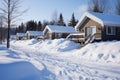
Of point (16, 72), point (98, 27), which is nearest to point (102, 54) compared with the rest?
point (16, 72)

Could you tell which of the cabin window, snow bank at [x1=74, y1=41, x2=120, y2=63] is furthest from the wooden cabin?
snow bank at [x1=74, y1=41, x2=120, y2=63]

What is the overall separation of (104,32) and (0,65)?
22.3 meters

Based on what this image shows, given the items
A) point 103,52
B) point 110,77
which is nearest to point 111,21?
point 103,52

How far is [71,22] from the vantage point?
283 feet

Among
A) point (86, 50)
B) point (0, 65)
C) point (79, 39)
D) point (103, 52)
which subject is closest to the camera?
point (0, 65)

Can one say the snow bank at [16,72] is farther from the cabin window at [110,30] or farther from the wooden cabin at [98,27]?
the cabin window at [110,30]

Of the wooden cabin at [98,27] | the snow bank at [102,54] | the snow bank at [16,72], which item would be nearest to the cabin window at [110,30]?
the wooden cabin at [98,27]

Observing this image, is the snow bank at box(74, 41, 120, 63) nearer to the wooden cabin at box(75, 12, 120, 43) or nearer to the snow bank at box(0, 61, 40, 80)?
the snow bank at box(0, 61, 40, 80)

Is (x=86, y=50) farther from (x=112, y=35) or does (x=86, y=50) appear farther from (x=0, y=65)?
(x=0, y=65)

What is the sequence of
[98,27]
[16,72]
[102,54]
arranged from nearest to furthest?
[16,72] → [102,54] → [98,27]

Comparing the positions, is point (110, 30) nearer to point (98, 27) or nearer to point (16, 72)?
point (98, 27)

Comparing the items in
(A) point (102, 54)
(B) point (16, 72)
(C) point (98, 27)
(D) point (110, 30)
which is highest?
(C) point (98, 27)

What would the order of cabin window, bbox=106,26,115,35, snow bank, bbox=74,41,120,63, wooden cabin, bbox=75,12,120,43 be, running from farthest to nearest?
1. cabin window, bbox=106,26,115,35
2. wooden cabin, bbox=75,12,120,43
3. snow bank, bbox=74,41,120,63

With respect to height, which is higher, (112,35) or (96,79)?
(112,35)
